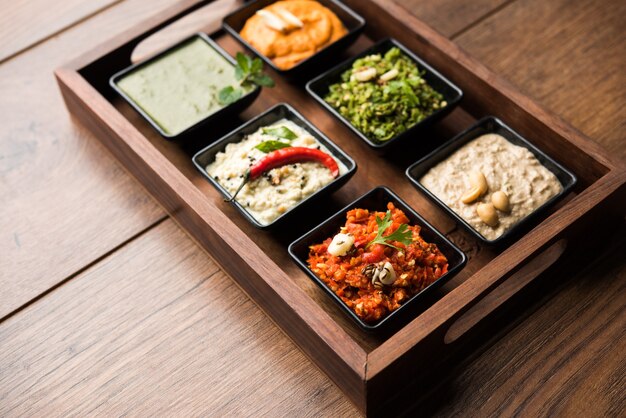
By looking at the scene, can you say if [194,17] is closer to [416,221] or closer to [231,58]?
[231,58]

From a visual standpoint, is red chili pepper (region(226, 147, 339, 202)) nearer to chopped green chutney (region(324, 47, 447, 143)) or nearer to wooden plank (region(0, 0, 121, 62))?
chopped green chutney (region(324, 47, 447, 143))

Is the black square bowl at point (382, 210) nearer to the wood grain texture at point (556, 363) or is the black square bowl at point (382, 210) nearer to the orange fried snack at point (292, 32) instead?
the wood grain texture at point (556, 363)

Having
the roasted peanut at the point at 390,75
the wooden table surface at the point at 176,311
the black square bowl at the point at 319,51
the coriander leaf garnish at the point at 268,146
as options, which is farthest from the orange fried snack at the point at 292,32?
the wooden table surface at the point at 176,311

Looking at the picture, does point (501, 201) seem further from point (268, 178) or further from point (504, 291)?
point (268, 178)

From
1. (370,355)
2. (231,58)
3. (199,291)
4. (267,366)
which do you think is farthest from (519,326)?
(231,58)

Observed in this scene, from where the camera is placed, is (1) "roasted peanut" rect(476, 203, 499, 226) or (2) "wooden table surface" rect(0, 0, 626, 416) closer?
(2) "wooden table surface" rect(0, 0, 626, 416)

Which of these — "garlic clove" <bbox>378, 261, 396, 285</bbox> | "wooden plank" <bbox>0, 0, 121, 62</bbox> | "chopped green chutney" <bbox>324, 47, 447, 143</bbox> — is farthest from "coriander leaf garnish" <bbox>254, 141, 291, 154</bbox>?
"wooden plank" <bbox>0, 0, 121, 62</bbox>
